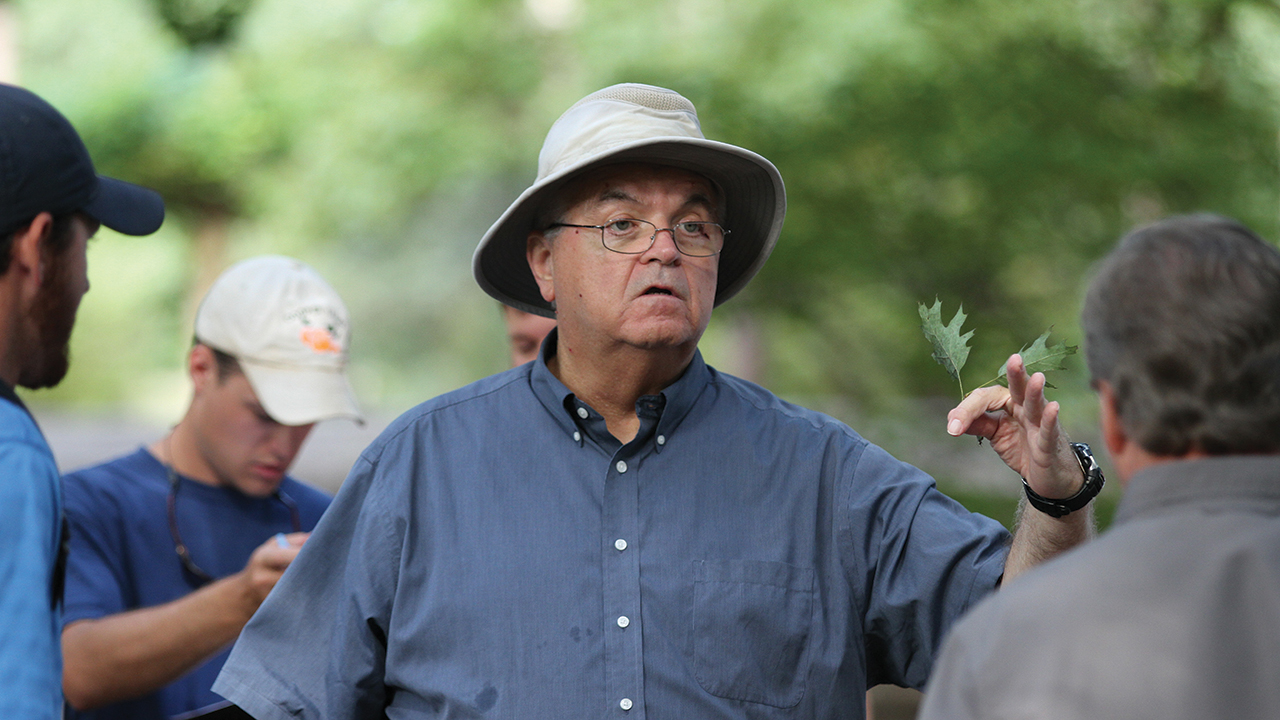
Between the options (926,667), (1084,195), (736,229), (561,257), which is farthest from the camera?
(1084,195)

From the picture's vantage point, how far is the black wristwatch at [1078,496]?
90.8 inches

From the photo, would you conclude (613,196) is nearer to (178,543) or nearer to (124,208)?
(124,208)

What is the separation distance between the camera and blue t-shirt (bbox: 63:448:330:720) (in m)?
3.19

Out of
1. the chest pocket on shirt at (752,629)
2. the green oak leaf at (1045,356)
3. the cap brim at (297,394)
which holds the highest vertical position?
the green oak leaf at (1045,356)

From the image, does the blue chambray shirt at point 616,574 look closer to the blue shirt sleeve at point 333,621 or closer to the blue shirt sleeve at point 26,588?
the blue shirt sleeve at point 333,621

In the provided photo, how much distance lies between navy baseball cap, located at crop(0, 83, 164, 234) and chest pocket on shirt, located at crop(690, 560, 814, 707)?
1.54 m

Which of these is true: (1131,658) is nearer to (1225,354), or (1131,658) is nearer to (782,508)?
(1225,354)

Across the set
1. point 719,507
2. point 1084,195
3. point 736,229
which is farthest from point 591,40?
point 719,507

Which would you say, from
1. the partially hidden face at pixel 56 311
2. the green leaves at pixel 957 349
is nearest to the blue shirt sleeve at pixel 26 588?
the partially hidden face at pixel 56 311

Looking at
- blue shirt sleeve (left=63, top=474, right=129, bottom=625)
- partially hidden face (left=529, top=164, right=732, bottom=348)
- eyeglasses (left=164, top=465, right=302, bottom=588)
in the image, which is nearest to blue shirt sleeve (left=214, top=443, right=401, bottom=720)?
partially hidden face (left=529, top=164, right=732, bottom=348)

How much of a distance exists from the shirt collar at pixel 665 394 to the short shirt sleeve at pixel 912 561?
0.40m

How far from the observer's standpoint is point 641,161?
9.15 feet

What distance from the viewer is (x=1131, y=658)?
1.44m

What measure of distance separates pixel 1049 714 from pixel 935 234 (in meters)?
6.17
